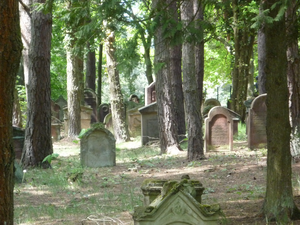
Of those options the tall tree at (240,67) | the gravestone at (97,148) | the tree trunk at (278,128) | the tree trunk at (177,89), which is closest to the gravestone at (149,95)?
the tree trunk at (177,89)

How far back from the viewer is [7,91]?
135 inches

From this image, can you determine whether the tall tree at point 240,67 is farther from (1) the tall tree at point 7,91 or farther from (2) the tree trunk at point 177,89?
(1) the tall tree at point 7,91

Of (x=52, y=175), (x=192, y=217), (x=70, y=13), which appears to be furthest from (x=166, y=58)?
(x=192, y=217)

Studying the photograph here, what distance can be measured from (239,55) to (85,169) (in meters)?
13.0

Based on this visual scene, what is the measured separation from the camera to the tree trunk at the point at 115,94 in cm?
1905

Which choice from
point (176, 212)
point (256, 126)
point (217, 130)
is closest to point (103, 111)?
point (217, 130)

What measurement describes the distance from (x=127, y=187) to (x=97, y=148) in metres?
3.51

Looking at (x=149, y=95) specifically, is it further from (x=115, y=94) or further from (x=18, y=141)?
(x=18, y=141)

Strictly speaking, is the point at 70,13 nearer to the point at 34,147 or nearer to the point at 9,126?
the point at 9,126

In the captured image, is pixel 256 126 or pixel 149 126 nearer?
pixel 256 126

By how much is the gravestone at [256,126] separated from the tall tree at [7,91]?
10653 millimetres

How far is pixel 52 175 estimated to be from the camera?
10.4m

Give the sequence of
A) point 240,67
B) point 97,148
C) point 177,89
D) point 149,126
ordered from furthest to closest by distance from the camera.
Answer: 1. point 240,67
2. point 177,89
3. point 149,126
4. point 97,148

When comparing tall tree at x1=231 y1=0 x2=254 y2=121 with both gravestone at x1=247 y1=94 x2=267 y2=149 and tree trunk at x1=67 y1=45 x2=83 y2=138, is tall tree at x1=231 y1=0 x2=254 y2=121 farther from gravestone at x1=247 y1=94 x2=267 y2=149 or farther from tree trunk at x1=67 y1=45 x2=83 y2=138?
gravestone at x1=247 y1=94 x2=267 y2=149
